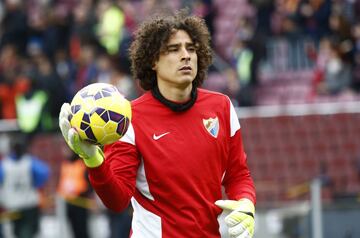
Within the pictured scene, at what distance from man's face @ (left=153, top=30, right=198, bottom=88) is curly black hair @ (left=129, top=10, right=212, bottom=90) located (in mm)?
34

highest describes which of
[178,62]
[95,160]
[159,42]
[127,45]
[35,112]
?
[159,42]

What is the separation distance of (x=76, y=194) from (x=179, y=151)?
8994mm

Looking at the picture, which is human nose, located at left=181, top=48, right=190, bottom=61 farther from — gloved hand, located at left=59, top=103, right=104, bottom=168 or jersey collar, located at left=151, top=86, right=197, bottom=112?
gloved hand, located at left=59, top=103, right=104, bottom=168

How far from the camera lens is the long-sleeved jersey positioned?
6.93 meters

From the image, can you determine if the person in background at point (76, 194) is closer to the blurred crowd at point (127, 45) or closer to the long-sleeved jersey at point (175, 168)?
the blurred crowd at point (127, 45)

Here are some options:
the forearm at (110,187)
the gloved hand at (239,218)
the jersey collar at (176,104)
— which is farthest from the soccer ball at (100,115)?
the gloved hand at (239,218)

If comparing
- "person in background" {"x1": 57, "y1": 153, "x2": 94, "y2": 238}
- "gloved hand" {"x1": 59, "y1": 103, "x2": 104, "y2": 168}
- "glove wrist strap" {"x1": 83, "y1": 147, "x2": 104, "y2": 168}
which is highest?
"gloved hand" {"x1": 59, "y1": 103, "x2": 104, "y2": 168}

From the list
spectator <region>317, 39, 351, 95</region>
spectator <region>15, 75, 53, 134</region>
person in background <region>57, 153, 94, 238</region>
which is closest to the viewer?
person in background <region>57, 153, 94, 238</region>

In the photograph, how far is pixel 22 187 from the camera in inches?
640

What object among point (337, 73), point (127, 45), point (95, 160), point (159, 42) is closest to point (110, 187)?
point (95, 160)

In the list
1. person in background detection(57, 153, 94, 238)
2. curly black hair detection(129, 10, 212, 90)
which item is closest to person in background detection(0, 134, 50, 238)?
person in background detection(57, 153, 94, 238)

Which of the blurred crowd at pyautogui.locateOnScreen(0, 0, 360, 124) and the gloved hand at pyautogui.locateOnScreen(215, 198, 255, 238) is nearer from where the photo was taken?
the gloved hand at pyautogui.locateOnScreen(215, 198, 255, 238)

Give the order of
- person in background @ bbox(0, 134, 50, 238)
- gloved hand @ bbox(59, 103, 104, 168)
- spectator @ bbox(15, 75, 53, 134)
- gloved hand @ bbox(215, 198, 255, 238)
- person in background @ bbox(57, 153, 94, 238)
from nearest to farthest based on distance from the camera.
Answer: gloved hand @ bbox(59, 103, 104, 168), gloved hand @ bbox(215, 198, 255, 238), person in background @ bbox(57, 153, 94, 238), person in background @ bbox(0, 134, 50, 238), spectator @ bbox(15, 75, 53, 134)

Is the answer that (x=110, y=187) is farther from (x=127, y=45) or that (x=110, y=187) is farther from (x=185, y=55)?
(x=127, y=45)
